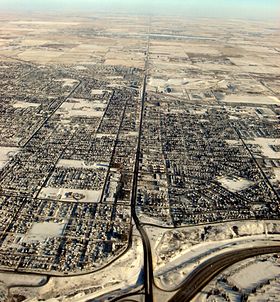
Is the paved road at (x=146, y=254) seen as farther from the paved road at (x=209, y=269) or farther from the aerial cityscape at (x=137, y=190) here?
the paved road at (x=209, y=269)

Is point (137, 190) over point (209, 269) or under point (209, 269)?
over

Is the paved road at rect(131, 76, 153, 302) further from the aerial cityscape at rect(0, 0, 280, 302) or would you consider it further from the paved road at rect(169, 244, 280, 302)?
the paved road at rect(169, 244, 280, 302)

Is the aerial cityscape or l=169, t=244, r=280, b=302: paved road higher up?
the aerial cityscape

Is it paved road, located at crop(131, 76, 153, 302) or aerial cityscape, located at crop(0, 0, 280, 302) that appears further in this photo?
aerial cityscape, located at crop(0, 0, 280, 302)

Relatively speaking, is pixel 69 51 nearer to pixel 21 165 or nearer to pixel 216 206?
pixel 21 165

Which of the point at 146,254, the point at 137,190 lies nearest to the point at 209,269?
the point at 146,254

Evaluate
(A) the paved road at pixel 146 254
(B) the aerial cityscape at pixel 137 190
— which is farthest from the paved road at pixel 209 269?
(A) the paved road at pixel 146 254

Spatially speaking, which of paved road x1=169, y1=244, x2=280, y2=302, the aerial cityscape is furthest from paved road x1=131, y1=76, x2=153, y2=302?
paved road x1=169, y1=244, x2=280, y2=302

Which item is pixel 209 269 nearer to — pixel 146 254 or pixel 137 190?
pixel 146 254
